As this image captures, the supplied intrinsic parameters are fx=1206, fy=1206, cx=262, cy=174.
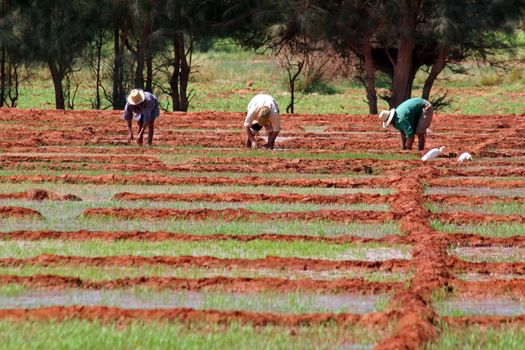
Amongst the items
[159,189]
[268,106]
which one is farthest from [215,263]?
[268,106]

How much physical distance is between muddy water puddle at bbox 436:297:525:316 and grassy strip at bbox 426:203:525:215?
166 inches

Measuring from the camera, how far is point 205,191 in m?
13.5

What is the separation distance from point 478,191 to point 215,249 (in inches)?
206

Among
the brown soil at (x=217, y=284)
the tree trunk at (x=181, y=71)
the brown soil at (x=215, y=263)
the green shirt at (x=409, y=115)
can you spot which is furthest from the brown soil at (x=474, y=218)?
the tree trunk at (x=181, y=71)

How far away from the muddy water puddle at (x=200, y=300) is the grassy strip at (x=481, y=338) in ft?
2.62

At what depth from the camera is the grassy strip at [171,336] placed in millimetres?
6125

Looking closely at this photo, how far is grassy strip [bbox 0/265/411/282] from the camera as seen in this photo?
827 centimetres

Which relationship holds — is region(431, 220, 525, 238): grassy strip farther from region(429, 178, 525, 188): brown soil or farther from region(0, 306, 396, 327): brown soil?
region(0, 306, 396, 327): brown soil

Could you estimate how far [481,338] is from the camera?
6426 mm

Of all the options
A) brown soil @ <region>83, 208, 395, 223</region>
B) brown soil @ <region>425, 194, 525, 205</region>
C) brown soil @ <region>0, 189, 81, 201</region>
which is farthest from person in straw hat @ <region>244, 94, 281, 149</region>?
brown soil @ <region>83, 208, 395, 223</region>

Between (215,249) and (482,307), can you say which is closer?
(482,307)

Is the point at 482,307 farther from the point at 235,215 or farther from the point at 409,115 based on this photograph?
the point at 409,115

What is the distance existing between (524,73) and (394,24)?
2027 cm

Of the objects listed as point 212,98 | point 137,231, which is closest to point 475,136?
point 137,231
